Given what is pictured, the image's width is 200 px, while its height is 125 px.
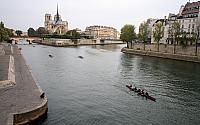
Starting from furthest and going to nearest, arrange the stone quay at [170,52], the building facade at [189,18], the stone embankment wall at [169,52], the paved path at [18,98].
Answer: the building facade at [189,18] → the stone embankment wall at [169,52] → the stone quay at [170,52] → the paved path at [18,98]

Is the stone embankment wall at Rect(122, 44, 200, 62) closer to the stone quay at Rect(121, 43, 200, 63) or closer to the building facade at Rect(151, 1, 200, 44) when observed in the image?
the stone quay at Rect(121, 43, 200, 63)

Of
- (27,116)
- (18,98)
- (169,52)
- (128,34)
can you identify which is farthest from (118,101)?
(128,34)

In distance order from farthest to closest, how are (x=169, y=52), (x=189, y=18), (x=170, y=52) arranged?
(x=189, y=18)
(x=169, y=52)
(x=170, y=52)

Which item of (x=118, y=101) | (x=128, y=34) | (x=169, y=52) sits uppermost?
(x=128, y=34)

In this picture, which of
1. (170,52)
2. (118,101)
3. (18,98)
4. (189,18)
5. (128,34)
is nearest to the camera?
(18,98)

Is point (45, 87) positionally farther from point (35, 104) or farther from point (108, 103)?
point (35, 104)

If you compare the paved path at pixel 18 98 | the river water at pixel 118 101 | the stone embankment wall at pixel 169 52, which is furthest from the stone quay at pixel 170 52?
the paved path at pixel 18 98

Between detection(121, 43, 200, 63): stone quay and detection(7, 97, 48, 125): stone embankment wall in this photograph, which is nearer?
detection(7, 97, 48, 125): stone embankment wall

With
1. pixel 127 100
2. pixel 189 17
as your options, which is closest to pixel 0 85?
pixel 127 100

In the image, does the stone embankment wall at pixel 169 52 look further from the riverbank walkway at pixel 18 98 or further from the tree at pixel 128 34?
the riverbank walkway at pixel 18 98

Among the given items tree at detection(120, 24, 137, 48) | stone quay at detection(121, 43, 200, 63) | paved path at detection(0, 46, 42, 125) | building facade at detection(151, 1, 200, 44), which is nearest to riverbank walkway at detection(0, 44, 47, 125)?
paved path at detection(0, 46, 42, 125)

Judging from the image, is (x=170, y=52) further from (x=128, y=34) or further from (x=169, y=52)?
(x=128, y=34)

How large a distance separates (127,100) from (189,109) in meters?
7.39

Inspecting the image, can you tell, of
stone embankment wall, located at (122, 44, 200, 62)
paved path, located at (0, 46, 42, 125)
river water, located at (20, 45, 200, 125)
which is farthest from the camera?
stone embankment wall, located at (122, 44, 200, 62)
